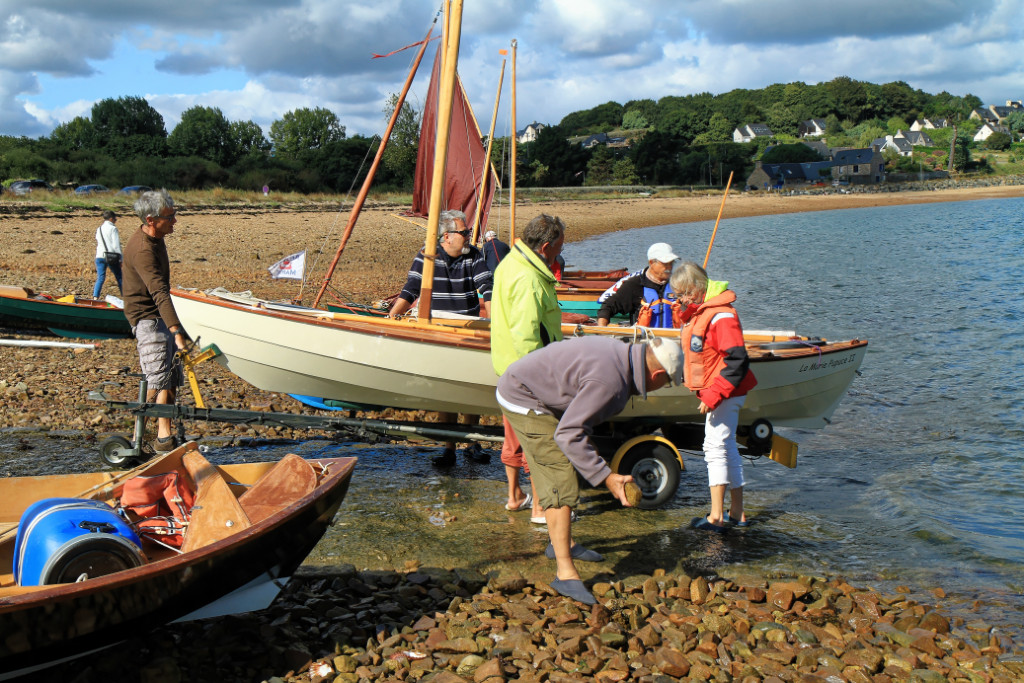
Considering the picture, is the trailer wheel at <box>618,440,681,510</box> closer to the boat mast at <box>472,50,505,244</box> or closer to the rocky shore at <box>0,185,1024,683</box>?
the rocky shore at <box>0,185,1024,683</box>

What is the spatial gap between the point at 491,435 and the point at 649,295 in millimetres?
1930

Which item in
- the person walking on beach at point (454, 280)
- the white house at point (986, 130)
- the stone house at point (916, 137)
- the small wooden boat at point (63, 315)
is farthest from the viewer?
the white house at point (986, 130)

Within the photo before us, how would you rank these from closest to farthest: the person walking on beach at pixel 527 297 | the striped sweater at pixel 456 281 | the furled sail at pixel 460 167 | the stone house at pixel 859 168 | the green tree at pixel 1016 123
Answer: the person walking on beach at pixel 527 297
the striped sweater at pixel 456 281
the furled sail at pixel 460 167
the stone house at pixel 859 168
the green tree at pixel 1016 123

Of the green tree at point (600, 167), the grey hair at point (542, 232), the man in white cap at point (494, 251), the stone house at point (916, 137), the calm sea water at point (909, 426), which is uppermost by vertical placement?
the stone house at point (916, 137)

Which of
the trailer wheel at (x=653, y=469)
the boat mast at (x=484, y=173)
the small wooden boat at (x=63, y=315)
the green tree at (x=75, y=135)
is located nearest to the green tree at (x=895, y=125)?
the green tree at (x=75, y=135)

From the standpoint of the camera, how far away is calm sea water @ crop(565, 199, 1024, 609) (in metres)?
6.23

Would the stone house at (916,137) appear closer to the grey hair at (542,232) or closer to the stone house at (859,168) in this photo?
the stone house at (859,168)

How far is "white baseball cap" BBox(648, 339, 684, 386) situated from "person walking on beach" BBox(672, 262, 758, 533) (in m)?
1.52

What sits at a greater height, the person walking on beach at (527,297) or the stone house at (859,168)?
the stone house at (859,168)

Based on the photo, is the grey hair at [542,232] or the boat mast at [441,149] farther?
the boat mast at [441,149]

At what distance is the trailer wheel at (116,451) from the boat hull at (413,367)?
149cm

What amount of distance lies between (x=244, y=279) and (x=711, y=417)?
49.2 feet

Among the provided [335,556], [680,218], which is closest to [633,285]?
[335,556]

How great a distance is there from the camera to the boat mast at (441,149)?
290 inches
